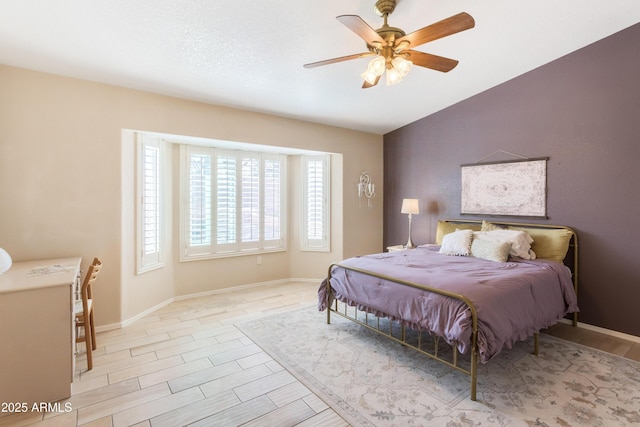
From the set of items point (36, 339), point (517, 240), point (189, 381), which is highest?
point (517, 240)

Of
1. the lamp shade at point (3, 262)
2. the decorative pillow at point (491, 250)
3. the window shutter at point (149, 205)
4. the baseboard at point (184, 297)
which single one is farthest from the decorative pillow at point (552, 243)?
the lamp shade at point (3, 262)

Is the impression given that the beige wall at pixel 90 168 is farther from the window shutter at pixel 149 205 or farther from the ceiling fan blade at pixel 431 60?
the ceiling fan blade at pixel 431 60

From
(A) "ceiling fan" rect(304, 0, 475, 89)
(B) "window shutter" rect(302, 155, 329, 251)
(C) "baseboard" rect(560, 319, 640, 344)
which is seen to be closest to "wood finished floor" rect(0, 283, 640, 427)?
(C) "baseboard" rect(560, 319, 640, 344)

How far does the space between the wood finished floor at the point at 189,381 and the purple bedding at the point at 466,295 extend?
84 cm

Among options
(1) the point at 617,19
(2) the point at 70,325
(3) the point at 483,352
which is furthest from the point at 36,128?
(1) the point at 617,19

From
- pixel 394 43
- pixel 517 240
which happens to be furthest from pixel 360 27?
pixel 517 240

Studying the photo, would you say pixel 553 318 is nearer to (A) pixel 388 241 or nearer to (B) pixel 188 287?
Answer: (A) pixel 388 241

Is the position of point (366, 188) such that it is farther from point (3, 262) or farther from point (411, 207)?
point (3, 262)

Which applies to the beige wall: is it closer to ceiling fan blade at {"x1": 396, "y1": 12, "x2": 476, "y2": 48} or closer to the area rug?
the area rug

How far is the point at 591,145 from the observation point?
338 centimetres

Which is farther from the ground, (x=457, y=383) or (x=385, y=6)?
(x=385, y=6)

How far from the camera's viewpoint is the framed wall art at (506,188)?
3.79 metres

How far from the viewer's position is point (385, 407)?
6.89ft

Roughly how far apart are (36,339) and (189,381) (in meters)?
1.09
